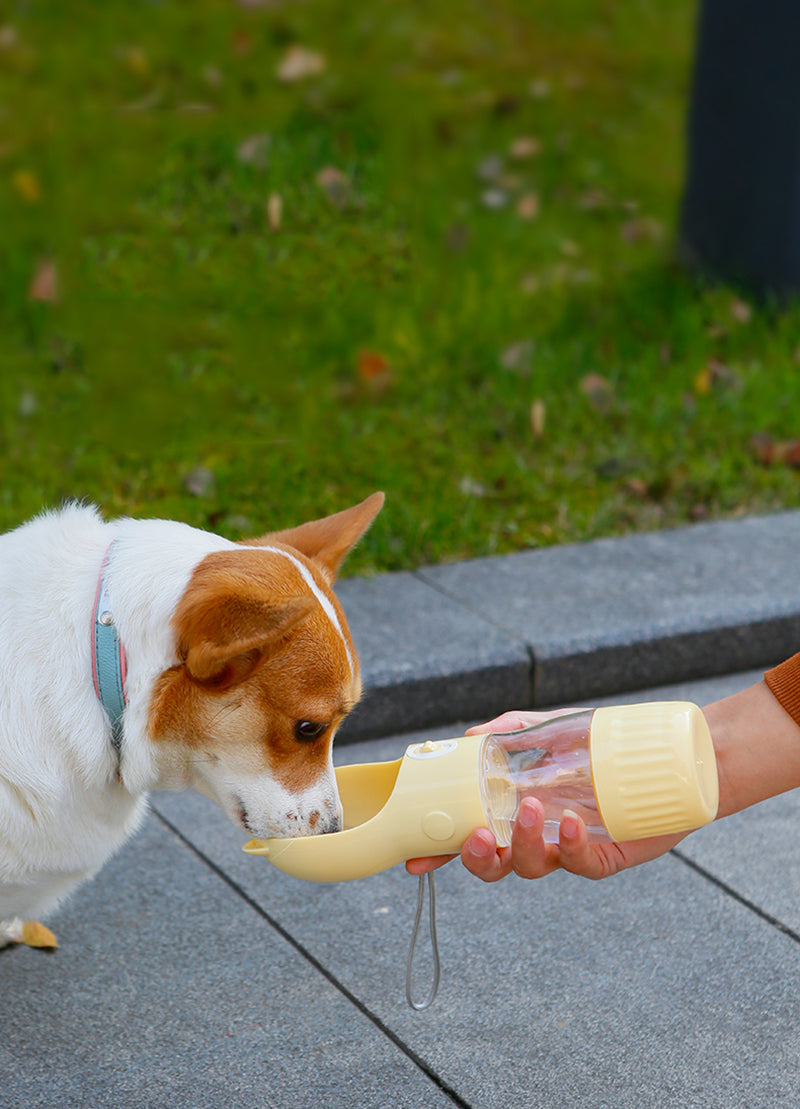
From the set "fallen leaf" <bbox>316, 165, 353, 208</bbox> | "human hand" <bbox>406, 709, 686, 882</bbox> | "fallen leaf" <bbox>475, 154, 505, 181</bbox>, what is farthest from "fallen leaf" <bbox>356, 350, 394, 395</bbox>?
"human hand" <bbox>406, 709, 686, 882</bbox>

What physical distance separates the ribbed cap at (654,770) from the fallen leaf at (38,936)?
5.07 feet

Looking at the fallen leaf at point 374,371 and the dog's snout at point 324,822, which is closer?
the dog's snout at point 324,822

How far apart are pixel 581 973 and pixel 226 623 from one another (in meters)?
1.47

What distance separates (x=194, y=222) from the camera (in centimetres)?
700

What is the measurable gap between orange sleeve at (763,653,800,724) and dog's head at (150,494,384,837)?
A: 2.98ft

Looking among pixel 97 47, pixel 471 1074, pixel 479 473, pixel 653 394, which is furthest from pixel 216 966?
pixel 97 47

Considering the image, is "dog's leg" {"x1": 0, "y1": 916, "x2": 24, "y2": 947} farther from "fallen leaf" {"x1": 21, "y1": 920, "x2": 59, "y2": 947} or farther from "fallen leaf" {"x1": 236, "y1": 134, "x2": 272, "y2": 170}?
"fallen leaf" {"x1": 236, "y1": 134, "x2": 272, "y2": 170}

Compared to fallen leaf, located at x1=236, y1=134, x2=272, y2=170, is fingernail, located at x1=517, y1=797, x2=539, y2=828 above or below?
above

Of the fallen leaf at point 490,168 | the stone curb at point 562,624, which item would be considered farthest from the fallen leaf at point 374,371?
the fallen leaf at point 490,168

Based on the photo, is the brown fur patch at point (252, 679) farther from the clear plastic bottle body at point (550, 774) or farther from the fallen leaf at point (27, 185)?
the fallen leaf at point (27, 185)

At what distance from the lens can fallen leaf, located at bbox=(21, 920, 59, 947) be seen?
10.4ft

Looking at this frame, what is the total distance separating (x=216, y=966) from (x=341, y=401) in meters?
3.60

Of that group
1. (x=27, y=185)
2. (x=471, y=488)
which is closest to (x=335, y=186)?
(x=27, y=185)

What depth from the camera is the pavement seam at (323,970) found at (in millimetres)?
2787
